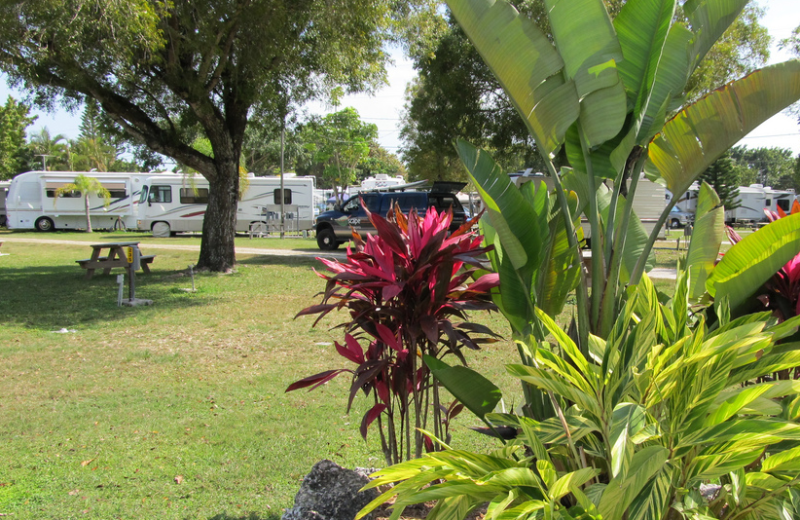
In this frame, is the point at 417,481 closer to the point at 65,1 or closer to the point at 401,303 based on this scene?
the point at 401,303

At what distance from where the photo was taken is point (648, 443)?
186 centimetres

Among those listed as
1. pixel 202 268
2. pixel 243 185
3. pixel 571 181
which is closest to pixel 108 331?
pixel 202 268

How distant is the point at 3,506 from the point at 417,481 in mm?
2614

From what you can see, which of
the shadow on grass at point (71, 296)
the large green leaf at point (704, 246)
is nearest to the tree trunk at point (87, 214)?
the shadow on grass at point (71, 296)

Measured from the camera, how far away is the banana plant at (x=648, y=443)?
5.35ft

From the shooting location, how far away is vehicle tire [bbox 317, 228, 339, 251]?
67.8 feet

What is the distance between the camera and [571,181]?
279cm

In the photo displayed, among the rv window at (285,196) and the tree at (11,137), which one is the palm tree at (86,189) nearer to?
the rv window at (285,196)

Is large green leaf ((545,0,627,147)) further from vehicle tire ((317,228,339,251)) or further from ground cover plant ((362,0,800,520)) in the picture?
vehicle tire ((317,228,339,251))

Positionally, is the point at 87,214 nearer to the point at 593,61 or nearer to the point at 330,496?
the point at 330,496

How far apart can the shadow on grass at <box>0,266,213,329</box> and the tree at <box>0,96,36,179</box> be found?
95.1 ft

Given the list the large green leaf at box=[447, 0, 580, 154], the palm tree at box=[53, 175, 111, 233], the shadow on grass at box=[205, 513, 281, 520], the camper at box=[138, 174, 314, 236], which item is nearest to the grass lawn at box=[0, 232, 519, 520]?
the shadow on grass at box=[205, 513, 281, 520]

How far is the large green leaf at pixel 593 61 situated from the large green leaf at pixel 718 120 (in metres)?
0.30

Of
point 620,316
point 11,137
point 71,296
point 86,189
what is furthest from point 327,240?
point 11,137
